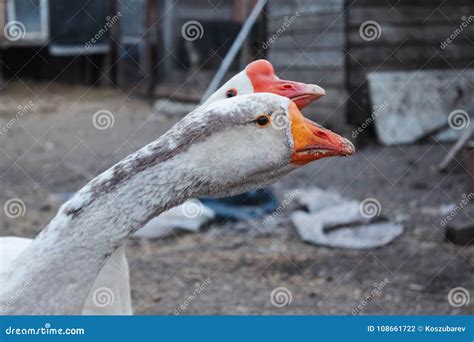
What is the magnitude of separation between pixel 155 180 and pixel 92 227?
7.7 inches

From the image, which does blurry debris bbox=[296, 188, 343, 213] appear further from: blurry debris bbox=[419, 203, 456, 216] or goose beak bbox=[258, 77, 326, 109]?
goose beak bbox=[258, 77, 326, 109]

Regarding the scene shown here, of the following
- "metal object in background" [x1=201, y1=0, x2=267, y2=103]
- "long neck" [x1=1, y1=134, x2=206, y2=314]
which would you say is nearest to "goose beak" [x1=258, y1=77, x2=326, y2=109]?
"long neck" [x1=1, y1=134, x2=206, y2=314]

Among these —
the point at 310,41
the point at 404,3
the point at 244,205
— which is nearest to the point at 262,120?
the point at 244,205

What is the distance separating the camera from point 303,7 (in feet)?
27.8

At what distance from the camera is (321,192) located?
19.0 ft

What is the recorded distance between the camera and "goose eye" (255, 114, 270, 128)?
1.88 meters

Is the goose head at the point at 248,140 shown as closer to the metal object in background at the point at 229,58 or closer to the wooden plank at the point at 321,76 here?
the metal object in background at the point at 229,58

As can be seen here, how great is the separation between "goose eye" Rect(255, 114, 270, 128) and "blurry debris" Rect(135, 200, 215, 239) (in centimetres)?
324

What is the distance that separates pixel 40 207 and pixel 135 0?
6960 millimetres

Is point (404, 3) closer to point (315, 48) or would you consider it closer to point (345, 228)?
point (315, 48)

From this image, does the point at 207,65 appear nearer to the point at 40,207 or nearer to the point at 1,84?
the point at 1,84

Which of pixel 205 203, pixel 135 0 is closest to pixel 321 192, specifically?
pixel 205 203

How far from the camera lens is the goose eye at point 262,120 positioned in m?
1.88

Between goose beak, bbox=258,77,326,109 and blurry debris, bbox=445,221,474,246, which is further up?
goose beak, bbox=258,77,326,109
